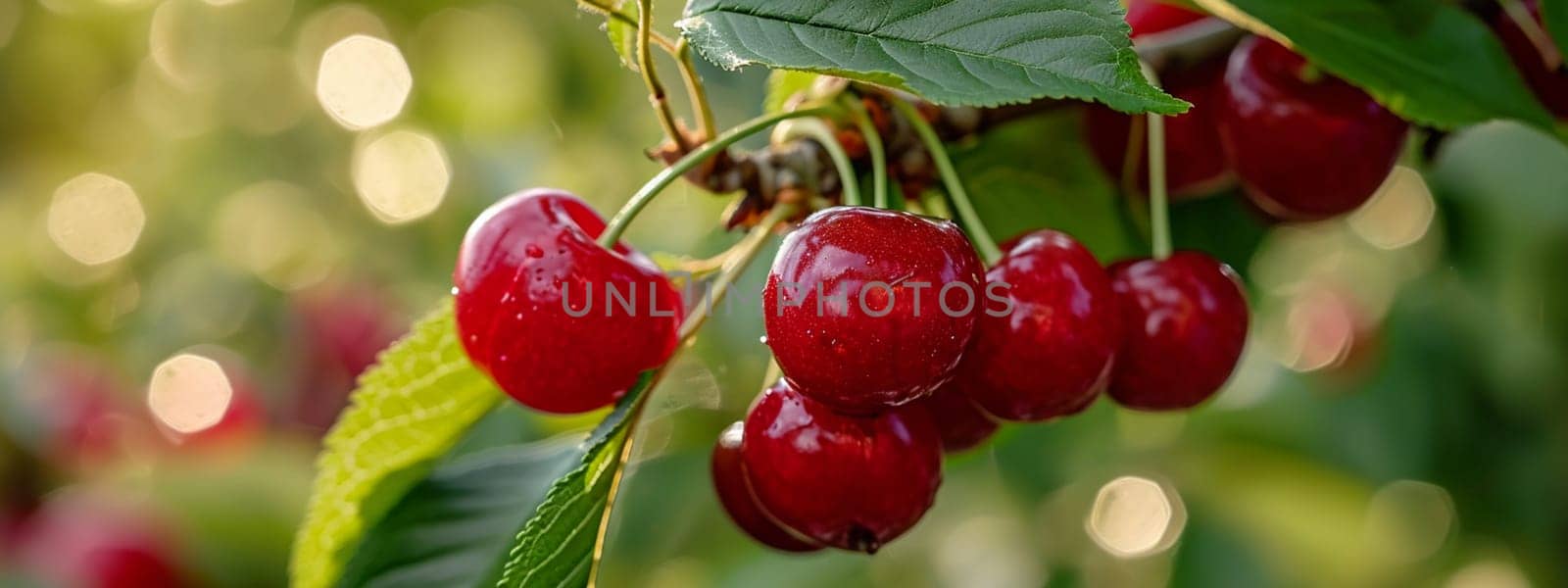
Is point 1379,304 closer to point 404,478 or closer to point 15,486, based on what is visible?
point 404,478

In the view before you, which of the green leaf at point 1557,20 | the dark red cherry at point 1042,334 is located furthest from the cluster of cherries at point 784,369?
the green leaf at point 1557,20

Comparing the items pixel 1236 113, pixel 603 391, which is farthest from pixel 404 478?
pixel 1236 113

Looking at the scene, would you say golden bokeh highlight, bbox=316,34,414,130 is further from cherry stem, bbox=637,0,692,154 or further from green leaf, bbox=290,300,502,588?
cherry stem, bbox=637,0,692,154

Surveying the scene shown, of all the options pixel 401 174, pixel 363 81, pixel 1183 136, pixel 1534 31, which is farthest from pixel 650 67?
pixel 363 81

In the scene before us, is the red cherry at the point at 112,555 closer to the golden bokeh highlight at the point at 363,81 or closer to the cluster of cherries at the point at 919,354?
the golden bokeh highlight at the point at 363,81

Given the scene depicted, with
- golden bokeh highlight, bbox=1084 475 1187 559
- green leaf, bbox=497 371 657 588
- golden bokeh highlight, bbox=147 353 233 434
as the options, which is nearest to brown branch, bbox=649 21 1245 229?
green leaf, bbox=497 371 657 588
